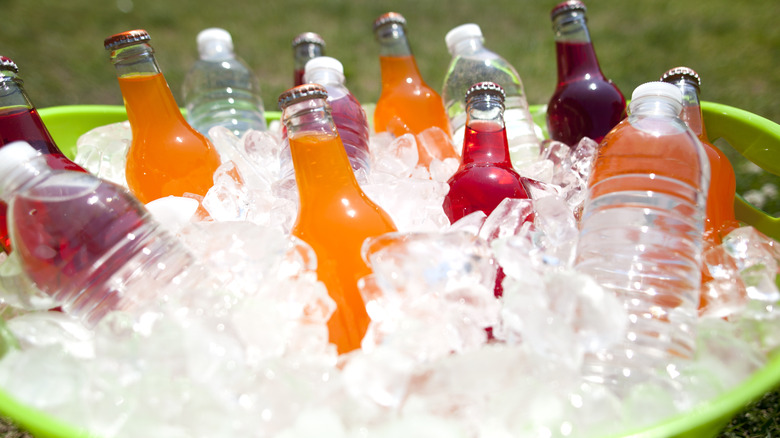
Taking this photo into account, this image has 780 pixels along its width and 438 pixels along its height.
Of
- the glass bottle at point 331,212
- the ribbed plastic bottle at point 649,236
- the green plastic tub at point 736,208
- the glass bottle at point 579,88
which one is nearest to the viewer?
the green plastic tub at point 736,208

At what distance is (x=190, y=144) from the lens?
44.6 inches

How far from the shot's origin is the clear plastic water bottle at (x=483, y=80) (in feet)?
4.41

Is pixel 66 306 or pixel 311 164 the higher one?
pixel 311 164

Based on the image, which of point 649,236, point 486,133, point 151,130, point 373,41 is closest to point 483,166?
point 486,133

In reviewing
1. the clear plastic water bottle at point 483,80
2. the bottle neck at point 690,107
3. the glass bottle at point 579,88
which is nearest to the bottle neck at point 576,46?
the glass bottle at point 579,88

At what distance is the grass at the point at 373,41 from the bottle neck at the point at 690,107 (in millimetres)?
1776

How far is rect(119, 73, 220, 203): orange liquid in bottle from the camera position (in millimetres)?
1089

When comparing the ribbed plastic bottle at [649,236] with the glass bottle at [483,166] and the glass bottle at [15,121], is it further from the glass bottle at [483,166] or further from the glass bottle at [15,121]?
the glass bottle at [15,121]

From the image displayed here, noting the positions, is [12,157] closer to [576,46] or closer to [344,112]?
[344,112]

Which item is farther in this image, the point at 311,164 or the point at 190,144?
the point at 190,144

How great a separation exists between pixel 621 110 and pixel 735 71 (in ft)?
7.17

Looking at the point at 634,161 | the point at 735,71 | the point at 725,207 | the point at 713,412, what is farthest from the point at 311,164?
the point at 735,71

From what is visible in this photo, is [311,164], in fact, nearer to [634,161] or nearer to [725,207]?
[634,161]

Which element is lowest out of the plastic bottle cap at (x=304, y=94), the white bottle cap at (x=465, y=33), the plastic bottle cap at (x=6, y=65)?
the white bottle cap at (x=465, y=33)
